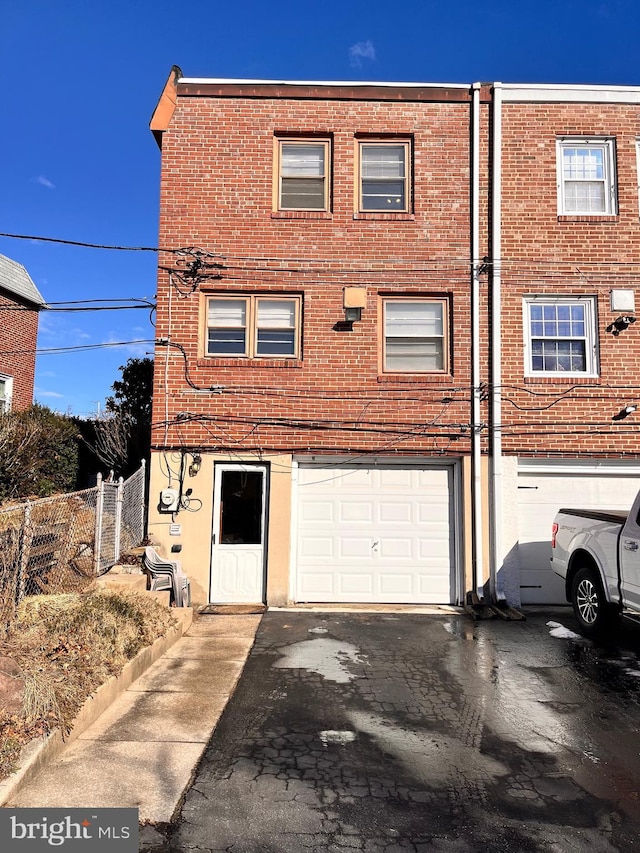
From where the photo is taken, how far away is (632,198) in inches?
400

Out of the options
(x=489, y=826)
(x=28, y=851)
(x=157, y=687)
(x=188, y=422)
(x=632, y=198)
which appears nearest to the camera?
(x=28, y=851)

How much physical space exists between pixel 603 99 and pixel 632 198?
72.8 inches

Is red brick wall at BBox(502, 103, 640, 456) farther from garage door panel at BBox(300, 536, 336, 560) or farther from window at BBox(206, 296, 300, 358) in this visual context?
window at BBox(206, 296, 300, 358)

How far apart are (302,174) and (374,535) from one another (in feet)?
21.1

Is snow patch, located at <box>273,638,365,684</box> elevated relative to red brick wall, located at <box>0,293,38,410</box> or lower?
lower

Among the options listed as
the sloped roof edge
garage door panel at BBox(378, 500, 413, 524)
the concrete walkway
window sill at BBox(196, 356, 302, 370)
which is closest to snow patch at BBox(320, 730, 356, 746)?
the concrete walkway

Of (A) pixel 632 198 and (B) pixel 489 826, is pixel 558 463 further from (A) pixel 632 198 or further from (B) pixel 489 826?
(B) pixel 489 826

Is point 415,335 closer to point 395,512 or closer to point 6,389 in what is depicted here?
point 395,512

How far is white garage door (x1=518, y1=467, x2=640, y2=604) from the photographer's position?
32.3ft

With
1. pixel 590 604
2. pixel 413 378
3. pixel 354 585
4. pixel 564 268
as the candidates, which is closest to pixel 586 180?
pixel 564 268

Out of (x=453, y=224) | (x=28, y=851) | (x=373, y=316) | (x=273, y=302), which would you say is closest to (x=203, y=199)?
(x=273, y=302)

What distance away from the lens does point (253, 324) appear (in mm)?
9875

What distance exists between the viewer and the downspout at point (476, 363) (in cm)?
954

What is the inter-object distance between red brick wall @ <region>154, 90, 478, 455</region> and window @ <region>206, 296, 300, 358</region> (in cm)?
22
